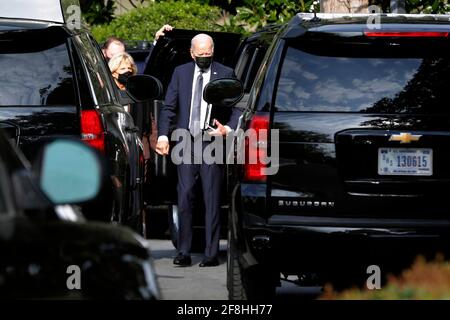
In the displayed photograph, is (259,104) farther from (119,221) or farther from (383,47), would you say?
(119,221)

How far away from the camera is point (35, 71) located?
31.2ft

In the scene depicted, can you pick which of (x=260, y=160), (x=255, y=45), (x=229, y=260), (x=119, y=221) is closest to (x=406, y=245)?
(x=260, y=160)

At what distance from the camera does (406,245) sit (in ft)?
28.0

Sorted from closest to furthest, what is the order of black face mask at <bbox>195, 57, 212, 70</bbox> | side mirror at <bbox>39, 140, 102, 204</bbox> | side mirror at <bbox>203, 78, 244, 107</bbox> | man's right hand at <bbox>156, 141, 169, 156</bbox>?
1. side mirror at <bbox>39, 140, 102, 204</bbox>
2. side mirror at <bbox>203, 78, 244, 107</bbox>
3. man's right hand at <bbox>156, 141, 169, 156</bbox>
4. black face mask at <bbox>195, 57, 212, 70</bbox>

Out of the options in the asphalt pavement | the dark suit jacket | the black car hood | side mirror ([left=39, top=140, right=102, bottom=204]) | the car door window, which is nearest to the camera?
the black car hood

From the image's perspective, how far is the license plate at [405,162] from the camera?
8.66m

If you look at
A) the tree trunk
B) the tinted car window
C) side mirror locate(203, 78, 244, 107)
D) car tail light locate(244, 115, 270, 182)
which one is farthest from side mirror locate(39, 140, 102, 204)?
the tree trunk

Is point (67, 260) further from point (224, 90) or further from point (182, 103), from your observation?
point (182, 103)

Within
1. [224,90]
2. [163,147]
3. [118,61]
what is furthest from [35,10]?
[118,61]

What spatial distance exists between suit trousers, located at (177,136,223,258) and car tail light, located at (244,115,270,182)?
4.06 metres

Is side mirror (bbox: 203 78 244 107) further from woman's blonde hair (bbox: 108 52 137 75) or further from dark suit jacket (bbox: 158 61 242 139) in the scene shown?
woman's blonde hair (bbox: 108 52 137 75)

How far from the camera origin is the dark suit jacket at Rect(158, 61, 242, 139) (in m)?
12.8

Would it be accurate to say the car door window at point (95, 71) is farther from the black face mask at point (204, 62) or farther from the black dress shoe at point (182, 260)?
the black dress shoe at point (182, 260)

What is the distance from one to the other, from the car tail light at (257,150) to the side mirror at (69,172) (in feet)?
13.3
